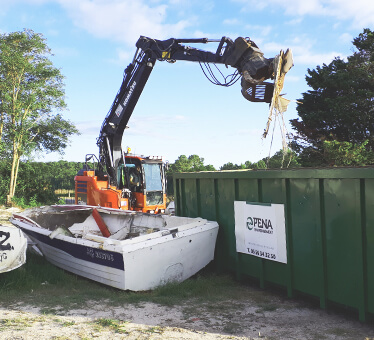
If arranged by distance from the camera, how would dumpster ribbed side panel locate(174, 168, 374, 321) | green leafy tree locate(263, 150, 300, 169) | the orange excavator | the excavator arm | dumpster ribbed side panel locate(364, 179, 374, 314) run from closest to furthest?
dumpster ribbed side panel locate(364, 179, 374, 314) < dumpster ribbed side panel locate(174, 168, 374, 321) < the excavator arm < the orange excavator < green leafy tree locate(263, 150, 300, 169)

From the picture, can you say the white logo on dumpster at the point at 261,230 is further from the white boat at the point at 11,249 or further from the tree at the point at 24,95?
the tree at the point at 24,95

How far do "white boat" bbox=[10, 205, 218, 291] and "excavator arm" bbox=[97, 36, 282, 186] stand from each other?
3270 millimetres

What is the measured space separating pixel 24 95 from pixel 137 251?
23.7m

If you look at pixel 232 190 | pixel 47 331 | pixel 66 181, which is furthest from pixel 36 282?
pixel 66 181

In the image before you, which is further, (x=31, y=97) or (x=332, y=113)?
(x=31, y=97)

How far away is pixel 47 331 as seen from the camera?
477 centimetres

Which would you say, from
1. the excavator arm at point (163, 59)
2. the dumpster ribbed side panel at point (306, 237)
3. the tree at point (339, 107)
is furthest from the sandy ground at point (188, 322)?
the tree at point (339, 107)

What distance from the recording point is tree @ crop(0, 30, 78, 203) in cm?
2550

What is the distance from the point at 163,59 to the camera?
40.5 feet

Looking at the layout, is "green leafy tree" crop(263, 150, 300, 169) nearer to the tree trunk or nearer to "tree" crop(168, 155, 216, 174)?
"tree" crop(168, 155, 216, 174)

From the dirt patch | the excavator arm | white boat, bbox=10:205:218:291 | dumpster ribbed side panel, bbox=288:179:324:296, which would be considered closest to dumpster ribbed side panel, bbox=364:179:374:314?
the dirt patch

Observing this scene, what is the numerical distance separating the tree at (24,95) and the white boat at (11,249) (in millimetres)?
20358

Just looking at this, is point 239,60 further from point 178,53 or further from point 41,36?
point 41,36

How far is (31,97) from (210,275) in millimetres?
22227
